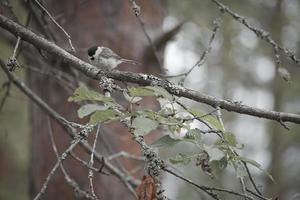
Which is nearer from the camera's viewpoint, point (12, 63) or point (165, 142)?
point (165, 142)

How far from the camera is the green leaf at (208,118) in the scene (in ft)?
5.39

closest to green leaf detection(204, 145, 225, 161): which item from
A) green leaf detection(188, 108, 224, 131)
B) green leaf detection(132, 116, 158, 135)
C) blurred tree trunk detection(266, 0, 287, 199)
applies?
green leaf detection(188, 108, 224, 131)

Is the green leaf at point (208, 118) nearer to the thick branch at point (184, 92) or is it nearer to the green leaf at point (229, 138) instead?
the green leaf at point (229, 138)

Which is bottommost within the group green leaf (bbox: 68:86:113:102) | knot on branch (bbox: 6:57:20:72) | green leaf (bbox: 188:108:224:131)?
green leaf (bbox: 68:86:113:102)

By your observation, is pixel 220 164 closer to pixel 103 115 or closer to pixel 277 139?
pixel 103 115

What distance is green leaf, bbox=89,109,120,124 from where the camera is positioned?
5.06 ft

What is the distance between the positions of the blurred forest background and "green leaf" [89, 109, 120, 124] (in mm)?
3325

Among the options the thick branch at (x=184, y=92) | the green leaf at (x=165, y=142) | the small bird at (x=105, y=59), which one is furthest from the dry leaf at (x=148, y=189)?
the small bird at (x=105, y=59)

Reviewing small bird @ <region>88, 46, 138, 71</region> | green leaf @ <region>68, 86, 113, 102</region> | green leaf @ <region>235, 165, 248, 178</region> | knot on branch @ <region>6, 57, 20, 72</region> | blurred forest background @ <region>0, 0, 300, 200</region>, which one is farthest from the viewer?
blurred forest background @ <region>0, 0, 300, 200</region>

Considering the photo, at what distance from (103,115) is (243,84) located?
6736 mm

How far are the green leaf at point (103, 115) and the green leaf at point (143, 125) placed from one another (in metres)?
0.08

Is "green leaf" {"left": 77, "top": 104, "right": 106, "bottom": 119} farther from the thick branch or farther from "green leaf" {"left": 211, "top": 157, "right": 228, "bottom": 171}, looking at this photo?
"green leaf" {"left": 211, "top": 157, "right": 228, "bottom": 171}

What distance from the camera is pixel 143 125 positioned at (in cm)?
149

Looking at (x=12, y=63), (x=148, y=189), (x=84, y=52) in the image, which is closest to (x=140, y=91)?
(x=148, y=189)
